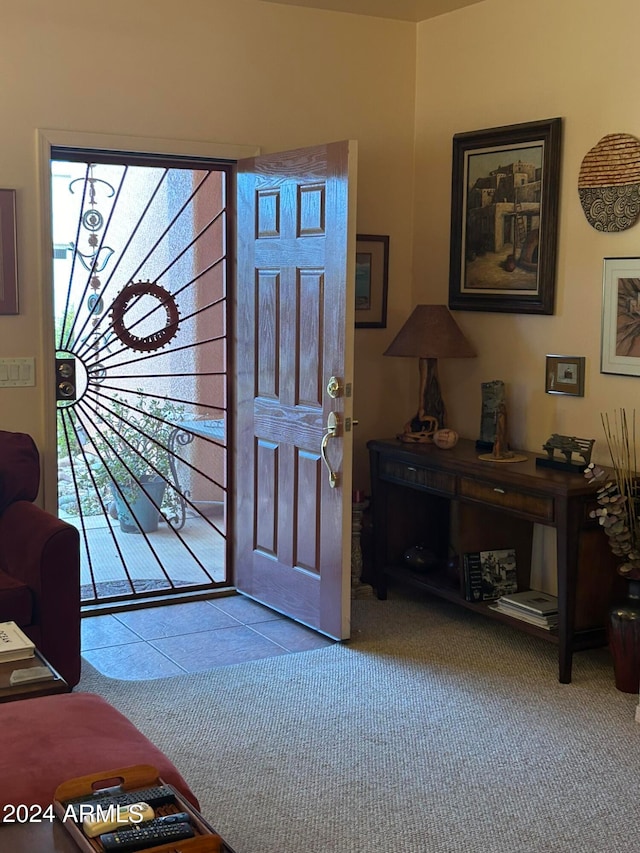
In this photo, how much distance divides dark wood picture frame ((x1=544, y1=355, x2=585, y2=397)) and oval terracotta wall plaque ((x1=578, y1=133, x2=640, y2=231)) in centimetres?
56

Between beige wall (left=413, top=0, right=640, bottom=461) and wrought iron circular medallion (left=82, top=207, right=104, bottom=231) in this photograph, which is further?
wrought iron circular medallion (left=82, top=207, right=104, bottom=231)

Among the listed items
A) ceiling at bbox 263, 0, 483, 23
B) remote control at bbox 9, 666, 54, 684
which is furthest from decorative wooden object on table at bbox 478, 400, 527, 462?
remote control at bbox 9, 666, 54, 684

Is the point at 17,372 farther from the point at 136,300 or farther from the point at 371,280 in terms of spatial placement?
the point at 371,280

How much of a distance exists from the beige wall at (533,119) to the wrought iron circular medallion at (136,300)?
127cm

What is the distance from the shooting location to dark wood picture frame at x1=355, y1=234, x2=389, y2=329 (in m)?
4.97

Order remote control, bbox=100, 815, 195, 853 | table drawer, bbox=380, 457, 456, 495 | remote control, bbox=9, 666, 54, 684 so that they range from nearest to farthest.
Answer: remote control, bbox=100, 815, 195, 853, remote control, bbox=9, 666, 54, 684, table drawer, bbox=380, 457, 456, 495

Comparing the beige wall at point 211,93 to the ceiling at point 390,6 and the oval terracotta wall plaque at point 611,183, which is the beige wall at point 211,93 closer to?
the ceiling at point 390,6

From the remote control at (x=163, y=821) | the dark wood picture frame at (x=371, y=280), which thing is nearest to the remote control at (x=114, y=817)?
the remote control at (x=163, y=821)

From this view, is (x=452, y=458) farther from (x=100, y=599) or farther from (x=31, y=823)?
(x=31, y=823)

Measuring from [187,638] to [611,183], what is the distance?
2.56 meters

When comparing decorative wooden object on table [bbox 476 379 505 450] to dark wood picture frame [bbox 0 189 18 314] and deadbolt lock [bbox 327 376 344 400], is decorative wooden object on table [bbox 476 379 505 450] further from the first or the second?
dark wood picture frame [bbox 0 189 18 314]

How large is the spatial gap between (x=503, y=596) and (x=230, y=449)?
1.51 m

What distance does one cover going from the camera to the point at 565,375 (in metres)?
4.23

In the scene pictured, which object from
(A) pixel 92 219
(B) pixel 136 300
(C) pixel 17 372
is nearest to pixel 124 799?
(C) pixel 17 372
